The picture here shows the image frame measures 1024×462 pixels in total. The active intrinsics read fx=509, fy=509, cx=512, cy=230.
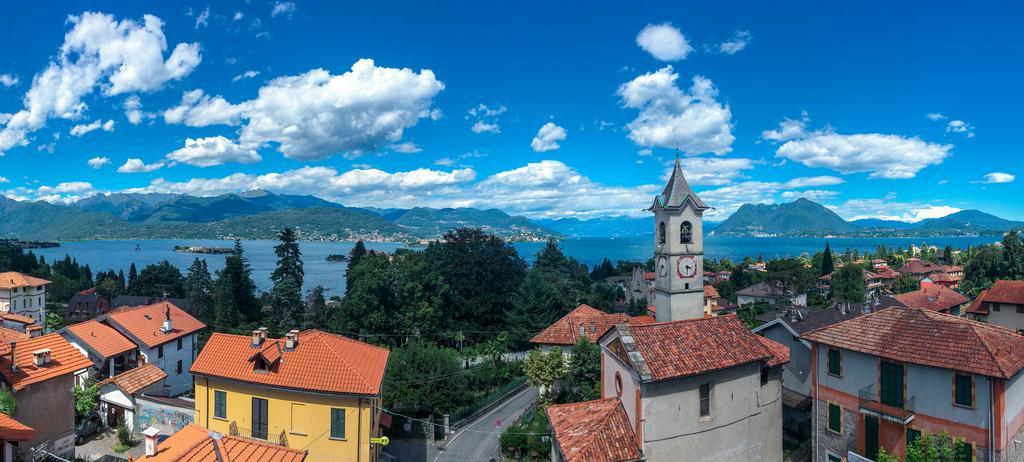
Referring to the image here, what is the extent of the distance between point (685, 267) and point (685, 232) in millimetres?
1903

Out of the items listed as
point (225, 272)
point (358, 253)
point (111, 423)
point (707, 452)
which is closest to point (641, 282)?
point (358, 253)

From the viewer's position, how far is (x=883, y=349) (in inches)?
683

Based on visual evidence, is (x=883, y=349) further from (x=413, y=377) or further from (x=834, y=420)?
(x=413, y=377)

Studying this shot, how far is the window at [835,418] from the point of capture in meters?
18.8

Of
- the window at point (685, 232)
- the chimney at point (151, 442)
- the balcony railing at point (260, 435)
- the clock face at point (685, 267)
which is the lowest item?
the balcony railing at point (260, 435)

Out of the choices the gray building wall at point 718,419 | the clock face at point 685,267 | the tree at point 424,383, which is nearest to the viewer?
the gray building wall at point 718,419

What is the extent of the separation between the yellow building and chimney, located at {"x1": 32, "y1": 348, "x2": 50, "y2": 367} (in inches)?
214

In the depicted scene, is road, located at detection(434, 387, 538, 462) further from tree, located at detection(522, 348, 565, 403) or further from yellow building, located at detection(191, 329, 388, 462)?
yellow building, located at detection(191, 329, 388, 462)

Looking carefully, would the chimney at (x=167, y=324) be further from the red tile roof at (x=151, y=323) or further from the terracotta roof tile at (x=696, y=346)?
the terracotta roof tile at (x=696, y=346)

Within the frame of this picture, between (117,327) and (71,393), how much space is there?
18.2 meters

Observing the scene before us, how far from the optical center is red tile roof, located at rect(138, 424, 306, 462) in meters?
11.2

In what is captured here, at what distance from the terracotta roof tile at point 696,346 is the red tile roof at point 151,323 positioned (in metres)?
30.5

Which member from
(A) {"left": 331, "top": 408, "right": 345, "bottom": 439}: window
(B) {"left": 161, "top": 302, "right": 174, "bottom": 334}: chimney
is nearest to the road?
(A) {"left": 331, "top": 408, "right": 345, "bottom": 439}: window

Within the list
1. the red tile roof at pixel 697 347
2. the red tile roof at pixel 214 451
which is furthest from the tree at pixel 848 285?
the red tile roof at pixel 214 451
